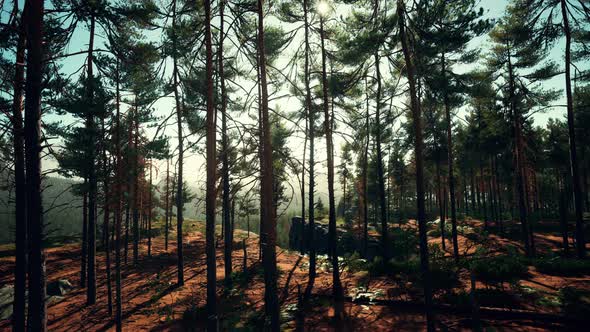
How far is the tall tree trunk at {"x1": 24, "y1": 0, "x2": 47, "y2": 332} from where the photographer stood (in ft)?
19.6

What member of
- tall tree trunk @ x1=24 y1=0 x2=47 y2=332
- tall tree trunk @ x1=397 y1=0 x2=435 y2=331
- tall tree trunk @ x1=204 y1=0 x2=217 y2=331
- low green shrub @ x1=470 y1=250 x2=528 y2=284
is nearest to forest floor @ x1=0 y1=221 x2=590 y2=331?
low green shrub @ x1=470 y1=250 x2=528 y2=284

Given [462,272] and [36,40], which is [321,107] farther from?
[36,40]

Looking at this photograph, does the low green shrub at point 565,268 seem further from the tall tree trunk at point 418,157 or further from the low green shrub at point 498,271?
the tall tree trunk at point 418,157

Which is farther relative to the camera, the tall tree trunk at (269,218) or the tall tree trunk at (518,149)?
the tall tree trunk at (518,149)

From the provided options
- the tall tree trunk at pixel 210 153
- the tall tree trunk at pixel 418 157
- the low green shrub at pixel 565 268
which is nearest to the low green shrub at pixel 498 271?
the low green shrub at pixel 565 268

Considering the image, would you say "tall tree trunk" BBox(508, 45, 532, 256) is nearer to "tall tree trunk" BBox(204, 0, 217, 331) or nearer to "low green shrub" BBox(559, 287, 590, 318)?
"low green shrub" BBox(559, 287, 590, 318)

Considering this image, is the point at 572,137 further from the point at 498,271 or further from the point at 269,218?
the point at 269,218

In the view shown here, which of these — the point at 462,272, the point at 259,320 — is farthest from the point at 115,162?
the point at 462,272

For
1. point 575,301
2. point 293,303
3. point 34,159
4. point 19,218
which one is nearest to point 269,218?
point 34,159

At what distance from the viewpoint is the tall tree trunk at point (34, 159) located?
596 centimetres

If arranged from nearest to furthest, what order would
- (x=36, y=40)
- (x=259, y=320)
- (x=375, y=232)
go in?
(x=36, y=40), (x=259, y=320), (x=375, y=232)

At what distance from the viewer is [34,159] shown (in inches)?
236

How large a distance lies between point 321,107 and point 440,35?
6.92 meters

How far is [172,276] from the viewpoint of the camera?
18516mm
